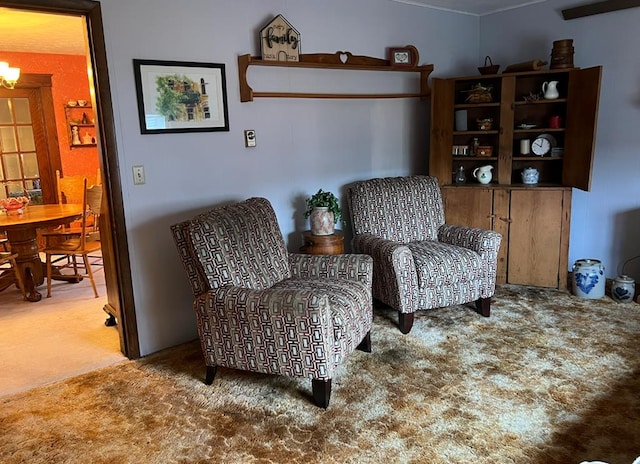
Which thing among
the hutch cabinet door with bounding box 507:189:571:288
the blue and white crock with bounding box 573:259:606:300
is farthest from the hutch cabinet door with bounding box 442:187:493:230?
the blue and white crock with bounding box 573:259:606:300

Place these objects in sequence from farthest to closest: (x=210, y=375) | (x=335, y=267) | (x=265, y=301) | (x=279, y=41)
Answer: (x=279, y=41) → (x=335, y=267) → (x=210, y=375) → (x=265, y=301)

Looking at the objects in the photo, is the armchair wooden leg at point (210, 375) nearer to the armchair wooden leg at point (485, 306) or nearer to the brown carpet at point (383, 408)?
the brown carpet at point (383, 408)

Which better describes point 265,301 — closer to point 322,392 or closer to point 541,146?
Answer: point 322,392

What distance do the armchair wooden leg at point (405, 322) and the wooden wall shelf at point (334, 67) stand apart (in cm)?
170

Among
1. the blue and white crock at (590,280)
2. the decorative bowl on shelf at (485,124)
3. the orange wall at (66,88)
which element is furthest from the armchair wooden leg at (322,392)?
the orange wall at (66,88)

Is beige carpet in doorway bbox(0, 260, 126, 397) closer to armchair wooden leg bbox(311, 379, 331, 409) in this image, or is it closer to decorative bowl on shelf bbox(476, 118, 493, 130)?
armchair wooden leg bbox(311, 379, 331, 409)

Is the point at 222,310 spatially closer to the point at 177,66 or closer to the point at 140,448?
the point at 140,448

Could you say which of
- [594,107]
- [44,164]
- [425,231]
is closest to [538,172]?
[594,107]

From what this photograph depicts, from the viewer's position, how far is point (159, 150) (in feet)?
9.88

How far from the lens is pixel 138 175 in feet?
9.68

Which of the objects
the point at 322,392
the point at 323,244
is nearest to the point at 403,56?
the point at 323,244

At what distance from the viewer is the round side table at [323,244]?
3426 millimetres

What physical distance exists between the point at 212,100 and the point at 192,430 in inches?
77.2

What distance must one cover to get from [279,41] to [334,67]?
19.5 inches
